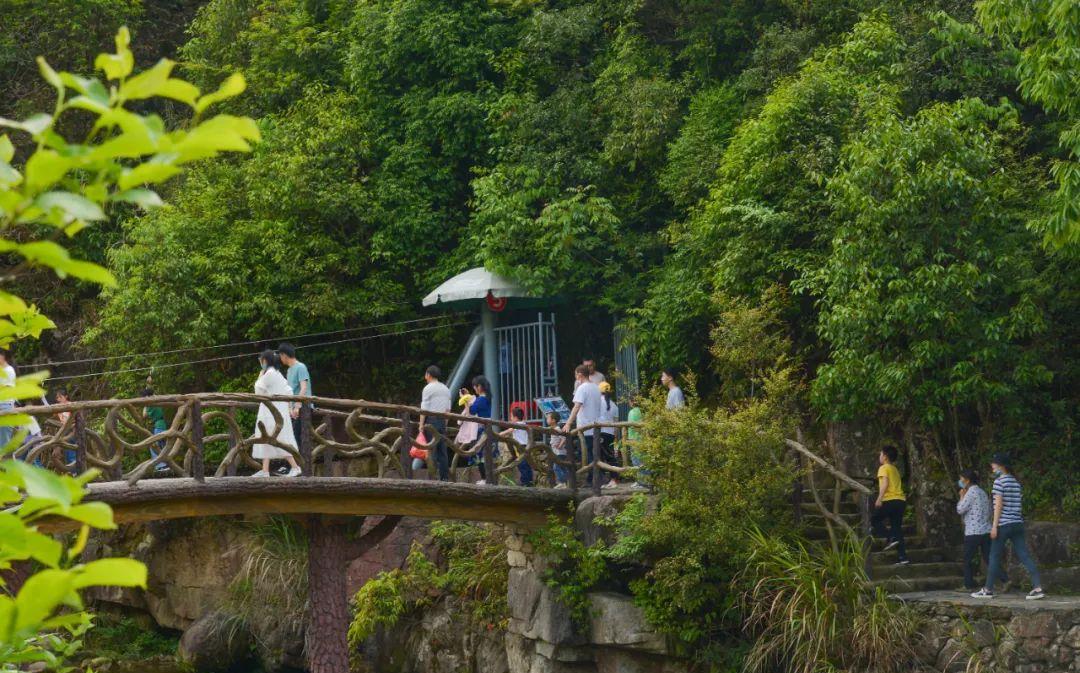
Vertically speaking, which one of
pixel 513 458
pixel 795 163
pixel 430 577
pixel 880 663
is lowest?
pixel 880 663

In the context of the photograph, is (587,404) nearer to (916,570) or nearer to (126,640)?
(916,570)

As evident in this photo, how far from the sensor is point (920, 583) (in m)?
14.0

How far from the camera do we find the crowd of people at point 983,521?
13062mm

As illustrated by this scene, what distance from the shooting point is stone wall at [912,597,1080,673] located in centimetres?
1205

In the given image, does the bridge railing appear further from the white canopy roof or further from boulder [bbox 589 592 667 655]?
the white canopy roof

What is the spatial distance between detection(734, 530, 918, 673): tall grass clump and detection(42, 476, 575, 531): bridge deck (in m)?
3.01

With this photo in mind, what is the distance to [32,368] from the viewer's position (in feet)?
78.9

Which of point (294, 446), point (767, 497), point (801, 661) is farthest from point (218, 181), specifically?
point (801, 661)

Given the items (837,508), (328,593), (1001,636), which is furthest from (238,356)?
(1001,636)

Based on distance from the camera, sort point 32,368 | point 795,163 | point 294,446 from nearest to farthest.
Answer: point 294,446 → point 795,163 → point 32,368

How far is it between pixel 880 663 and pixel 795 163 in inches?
283

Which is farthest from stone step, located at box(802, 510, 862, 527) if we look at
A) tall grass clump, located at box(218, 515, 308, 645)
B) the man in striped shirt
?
tall grass clump, located at box(218, 515, 308, 645)

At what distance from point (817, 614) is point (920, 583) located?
1811 mm

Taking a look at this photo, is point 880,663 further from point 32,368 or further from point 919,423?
point 32,368
